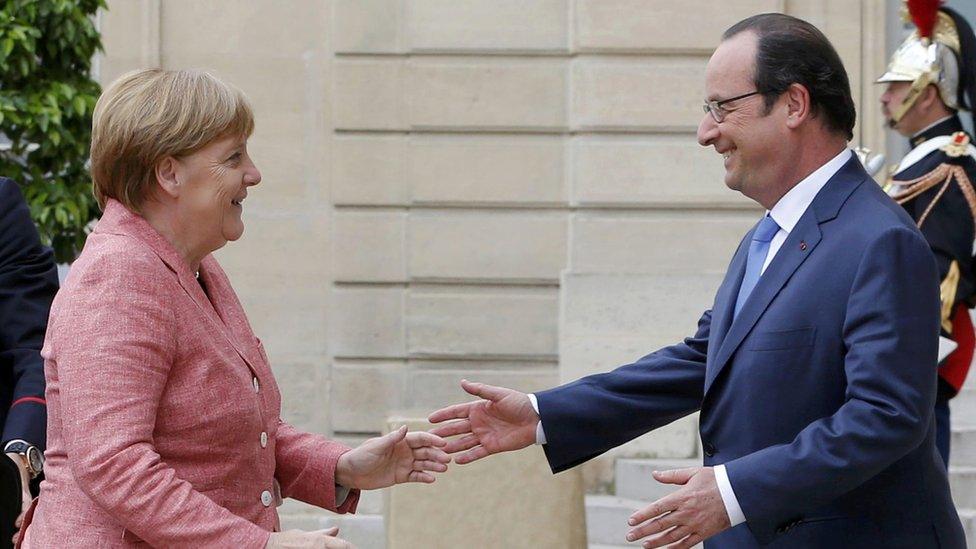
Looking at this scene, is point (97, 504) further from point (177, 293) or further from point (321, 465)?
point (321, 465)

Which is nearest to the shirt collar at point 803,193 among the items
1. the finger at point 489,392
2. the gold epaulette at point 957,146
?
the finger at point 489,392

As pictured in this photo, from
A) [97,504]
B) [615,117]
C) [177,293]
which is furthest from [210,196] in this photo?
[615,117]

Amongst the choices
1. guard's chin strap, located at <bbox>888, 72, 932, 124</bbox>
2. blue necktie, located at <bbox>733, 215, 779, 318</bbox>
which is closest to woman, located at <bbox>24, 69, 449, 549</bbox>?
blue necktie, located at <bbox>733, 215, 779, 318</bbox>

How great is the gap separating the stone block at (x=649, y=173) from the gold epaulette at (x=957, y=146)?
211 centimetres

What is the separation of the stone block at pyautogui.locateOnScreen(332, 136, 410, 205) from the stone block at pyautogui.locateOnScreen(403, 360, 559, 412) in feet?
3.30

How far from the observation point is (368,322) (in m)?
8.91

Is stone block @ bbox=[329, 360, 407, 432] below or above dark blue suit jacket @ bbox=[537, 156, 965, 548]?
below

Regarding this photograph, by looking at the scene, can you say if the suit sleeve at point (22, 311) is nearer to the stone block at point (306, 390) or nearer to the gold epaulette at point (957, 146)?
the gold epaulette at point (957, 146)

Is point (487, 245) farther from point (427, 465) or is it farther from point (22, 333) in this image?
point (427, 465)

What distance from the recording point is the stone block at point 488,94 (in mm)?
8680

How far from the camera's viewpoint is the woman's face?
294 cm

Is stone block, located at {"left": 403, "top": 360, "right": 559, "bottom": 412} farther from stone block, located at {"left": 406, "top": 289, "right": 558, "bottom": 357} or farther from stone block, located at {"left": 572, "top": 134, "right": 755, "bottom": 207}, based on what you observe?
stone block, located at {"left": 572, "top": 134, "right": 755, "bottom": 207}

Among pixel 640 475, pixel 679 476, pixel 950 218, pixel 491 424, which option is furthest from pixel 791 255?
pixel 640 475

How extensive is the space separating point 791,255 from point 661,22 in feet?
18.0
